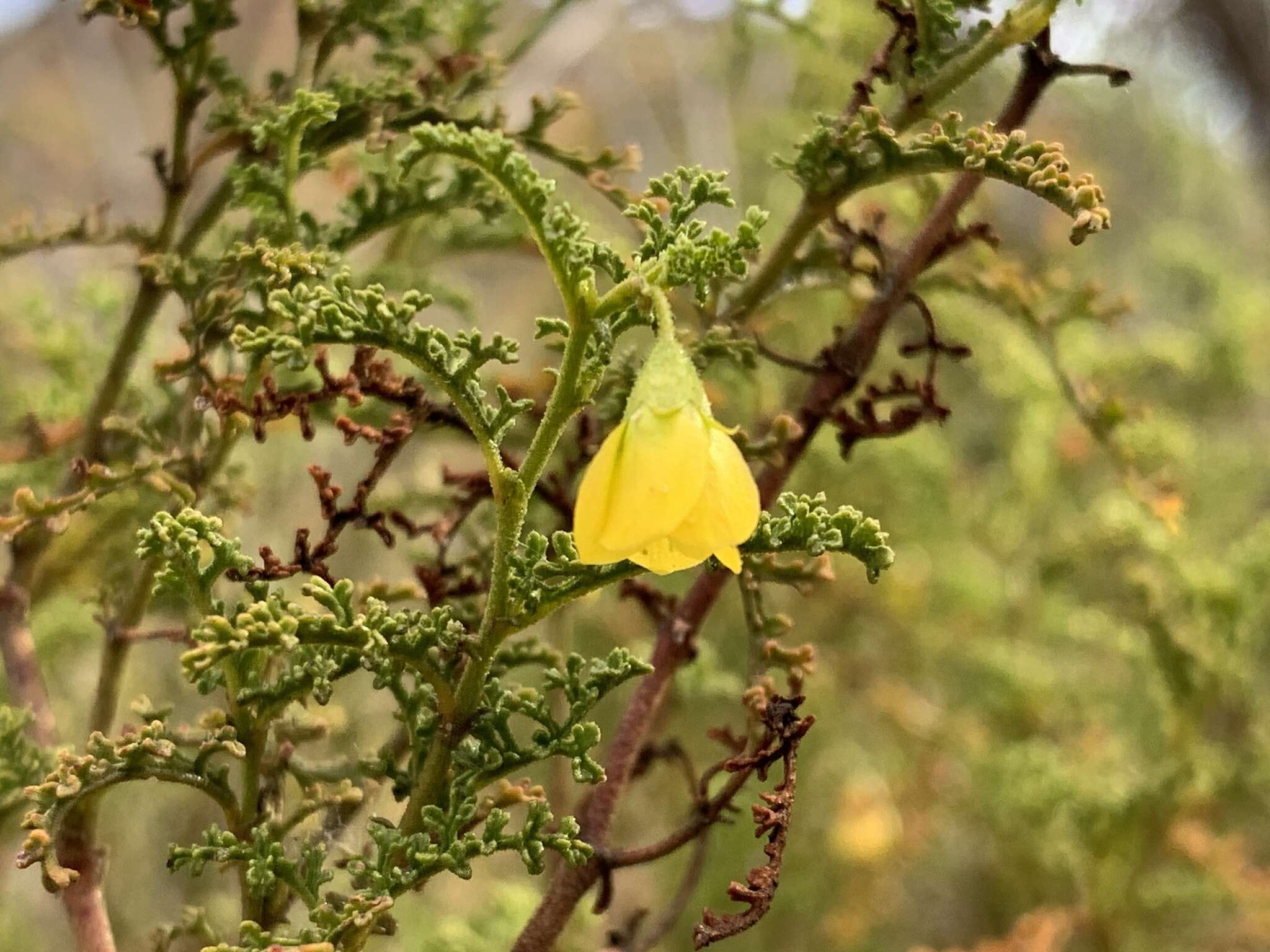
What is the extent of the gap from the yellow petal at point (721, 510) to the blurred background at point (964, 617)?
325mm

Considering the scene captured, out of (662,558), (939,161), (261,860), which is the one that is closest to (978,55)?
(939,161)

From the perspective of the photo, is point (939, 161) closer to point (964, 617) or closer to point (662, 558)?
point (662, 558)

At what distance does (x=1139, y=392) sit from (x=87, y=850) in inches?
70.3

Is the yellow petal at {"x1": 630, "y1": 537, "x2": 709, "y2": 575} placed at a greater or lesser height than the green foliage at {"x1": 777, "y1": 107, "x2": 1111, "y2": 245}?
lesser

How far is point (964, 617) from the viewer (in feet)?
5.17

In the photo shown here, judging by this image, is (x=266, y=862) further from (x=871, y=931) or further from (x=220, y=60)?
(x=871, y=931)

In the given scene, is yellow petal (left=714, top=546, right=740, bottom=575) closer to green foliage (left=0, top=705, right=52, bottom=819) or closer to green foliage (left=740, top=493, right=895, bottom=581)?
green foliage (left=740, top=493, right=895, bottom=581)

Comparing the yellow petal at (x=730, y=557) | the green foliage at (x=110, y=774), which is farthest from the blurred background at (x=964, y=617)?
the yellow petal at (x=730, y=557)

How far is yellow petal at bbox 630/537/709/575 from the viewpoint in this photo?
0.36 metres

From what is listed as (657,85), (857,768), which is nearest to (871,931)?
(857,768)

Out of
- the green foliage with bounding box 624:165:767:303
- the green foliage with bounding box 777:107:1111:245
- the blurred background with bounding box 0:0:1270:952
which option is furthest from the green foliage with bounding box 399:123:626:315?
the blurred background with bounding box 0:0:1270:952

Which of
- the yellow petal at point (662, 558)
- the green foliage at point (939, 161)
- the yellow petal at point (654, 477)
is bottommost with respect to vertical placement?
the yellow petal at point (662, 558)

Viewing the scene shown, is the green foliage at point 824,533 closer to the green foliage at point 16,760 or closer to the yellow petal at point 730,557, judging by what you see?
the yellow petal at point 730,557

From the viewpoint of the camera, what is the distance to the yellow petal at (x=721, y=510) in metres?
0.35
